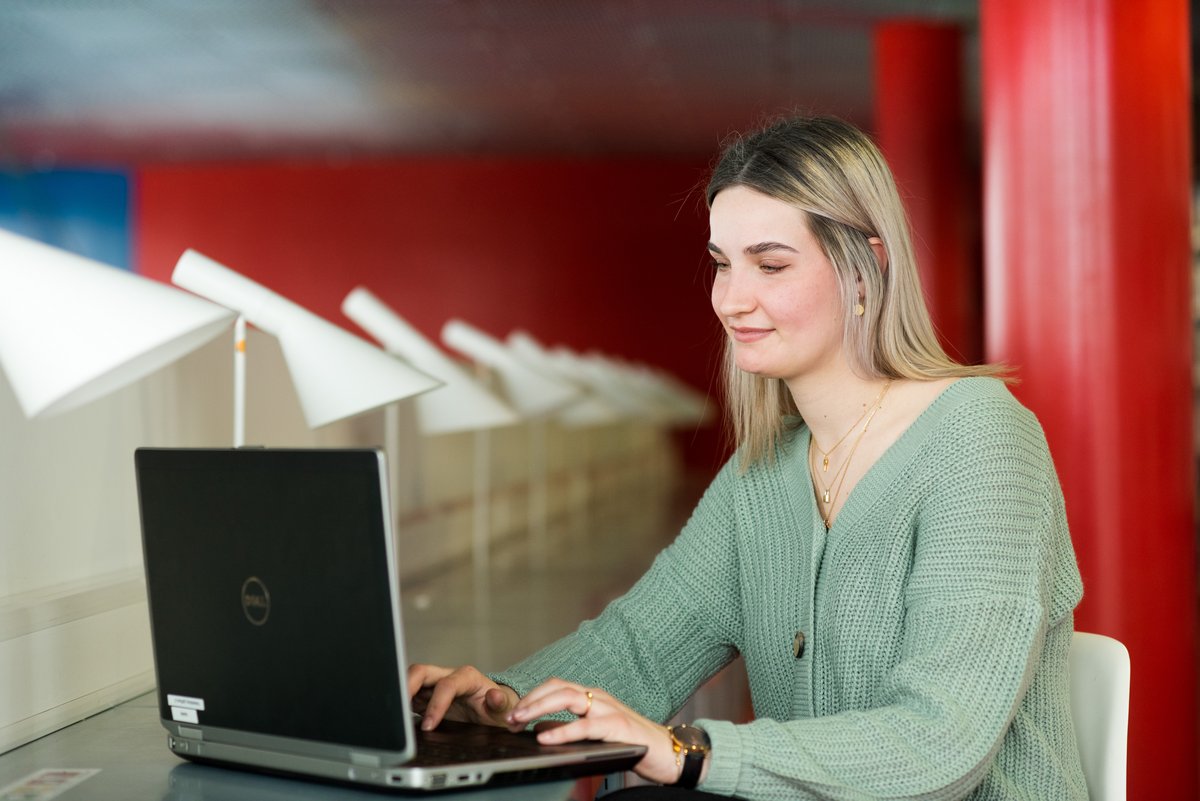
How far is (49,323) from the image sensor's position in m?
1.21

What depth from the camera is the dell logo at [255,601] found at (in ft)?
3.67

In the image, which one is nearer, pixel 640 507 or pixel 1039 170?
pixel 1039 170

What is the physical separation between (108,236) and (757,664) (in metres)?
12.5

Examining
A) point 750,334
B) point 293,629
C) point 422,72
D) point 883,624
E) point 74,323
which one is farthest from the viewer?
point 422,72

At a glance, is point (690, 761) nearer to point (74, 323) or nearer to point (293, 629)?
point (293, 629)

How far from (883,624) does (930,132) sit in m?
A: 6.28

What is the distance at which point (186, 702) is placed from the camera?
1.22 m

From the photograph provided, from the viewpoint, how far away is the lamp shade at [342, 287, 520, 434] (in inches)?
107

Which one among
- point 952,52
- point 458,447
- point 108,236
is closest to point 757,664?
point 458,447

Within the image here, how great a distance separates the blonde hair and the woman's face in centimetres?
1

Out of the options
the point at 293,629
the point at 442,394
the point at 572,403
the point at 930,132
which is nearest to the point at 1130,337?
the point at 442,394

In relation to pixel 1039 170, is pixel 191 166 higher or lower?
higher

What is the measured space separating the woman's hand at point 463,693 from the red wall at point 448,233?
11.1 meters

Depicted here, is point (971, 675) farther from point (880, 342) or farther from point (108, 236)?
point (108, 236)
